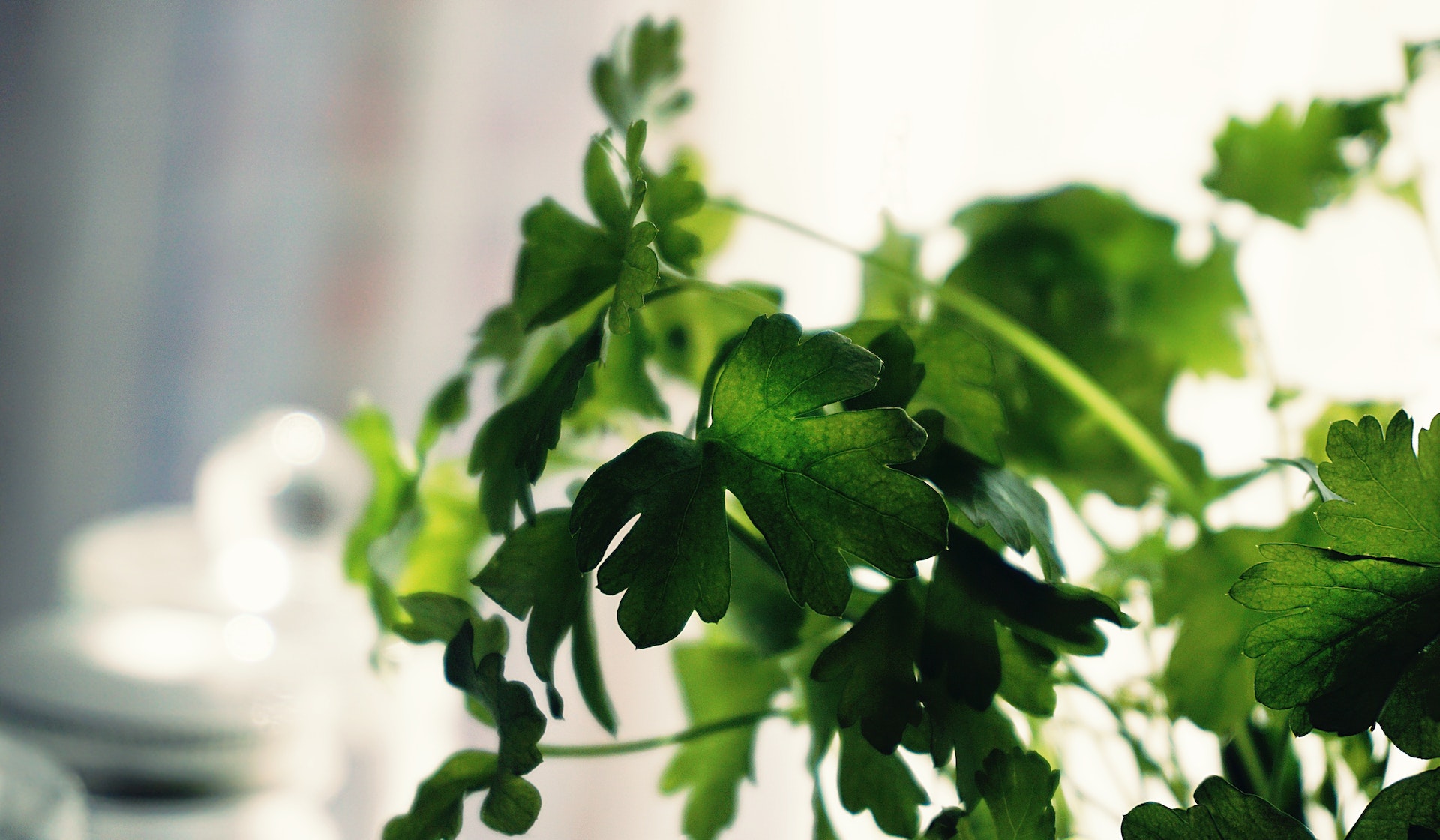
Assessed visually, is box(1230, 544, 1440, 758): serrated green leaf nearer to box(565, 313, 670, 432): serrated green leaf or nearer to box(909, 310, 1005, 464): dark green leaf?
box(909, 310, 1005, 464): dark green leaf

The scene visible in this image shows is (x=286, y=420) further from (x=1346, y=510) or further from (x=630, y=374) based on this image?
(x=1346, y=510)

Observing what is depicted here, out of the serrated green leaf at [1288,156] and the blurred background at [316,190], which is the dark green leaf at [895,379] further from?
the blurred background at [316,190]

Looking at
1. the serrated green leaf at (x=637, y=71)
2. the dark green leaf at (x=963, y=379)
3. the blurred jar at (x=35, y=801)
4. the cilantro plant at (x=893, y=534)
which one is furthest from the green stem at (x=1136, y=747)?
the blurred jar at (x=35, y=801)

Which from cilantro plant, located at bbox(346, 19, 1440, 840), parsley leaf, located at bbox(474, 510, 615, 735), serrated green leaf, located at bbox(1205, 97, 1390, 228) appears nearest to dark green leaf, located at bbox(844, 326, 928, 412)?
cilantro plant, located at bbox(346, 19, 1440, 840)

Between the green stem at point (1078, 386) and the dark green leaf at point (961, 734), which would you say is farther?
the green stem at point (1078, 386)


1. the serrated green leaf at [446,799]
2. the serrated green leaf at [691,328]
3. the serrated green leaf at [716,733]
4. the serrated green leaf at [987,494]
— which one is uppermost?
the serrated green leaf at [987,494]

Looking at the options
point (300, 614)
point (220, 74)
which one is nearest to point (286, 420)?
point (300, 614)
